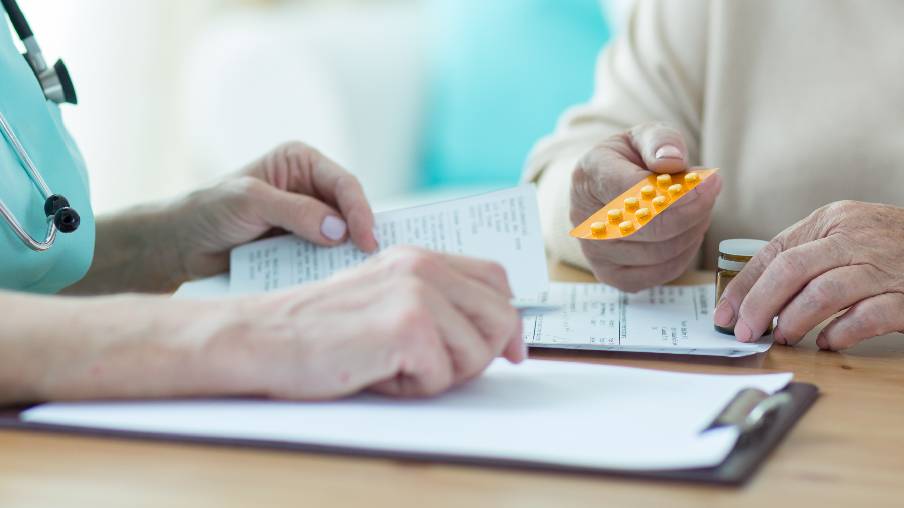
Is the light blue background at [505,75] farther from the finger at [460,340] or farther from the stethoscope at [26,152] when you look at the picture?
the finger at [460,340]

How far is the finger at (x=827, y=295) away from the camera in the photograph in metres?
0.82

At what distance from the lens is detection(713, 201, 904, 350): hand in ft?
2.70

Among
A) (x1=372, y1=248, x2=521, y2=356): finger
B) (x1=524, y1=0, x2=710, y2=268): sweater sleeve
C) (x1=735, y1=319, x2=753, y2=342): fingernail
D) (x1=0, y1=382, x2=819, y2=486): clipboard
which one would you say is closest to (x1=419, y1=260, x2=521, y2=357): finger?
(x1=372, y1=248, x2=521, y2=356): finger

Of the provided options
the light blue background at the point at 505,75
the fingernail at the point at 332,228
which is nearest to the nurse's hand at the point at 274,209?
the fingernail at the point at 332,228

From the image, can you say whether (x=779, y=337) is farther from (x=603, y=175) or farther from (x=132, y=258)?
(x=132, y=258)

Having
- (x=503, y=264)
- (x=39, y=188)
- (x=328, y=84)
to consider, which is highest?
(x=39, y=188)

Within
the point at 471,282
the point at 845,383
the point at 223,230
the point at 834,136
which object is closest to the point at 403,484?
the point at 471,282

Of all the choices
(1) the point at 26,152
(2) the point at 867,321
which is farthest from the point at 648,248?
(1) the point at 26,152

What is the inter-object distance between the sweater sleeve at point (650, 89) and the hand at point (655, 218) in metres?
0.26

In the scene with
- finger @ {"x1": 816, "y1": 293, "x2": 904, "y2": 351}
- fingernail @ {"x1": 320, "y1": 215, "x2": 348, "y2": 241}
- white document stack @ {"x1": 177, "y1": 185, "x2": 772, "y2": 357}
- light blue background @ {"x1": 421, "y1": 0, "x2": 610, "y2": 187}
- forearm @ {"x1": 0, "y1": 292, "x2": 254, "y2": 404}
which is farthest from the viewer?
light blue background @ {"x1": 421, "y1": 0, "x2": 610, "y2": 187}

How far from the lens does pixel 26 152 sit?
35.0 inches

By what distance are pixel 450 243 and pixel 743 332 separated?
0.97 ft

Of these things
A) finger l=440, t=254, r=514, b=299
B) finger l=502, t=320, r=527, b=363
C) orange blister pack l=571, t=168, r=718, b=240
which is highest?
finger l=440, t=254, r=514, b=299

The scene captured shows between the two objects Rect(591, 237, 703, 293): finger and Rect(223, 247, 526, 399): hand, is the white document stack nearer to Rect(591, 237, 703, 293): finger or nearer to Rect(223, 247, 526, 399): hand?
Rect(591, 237, 703, 293): finger
